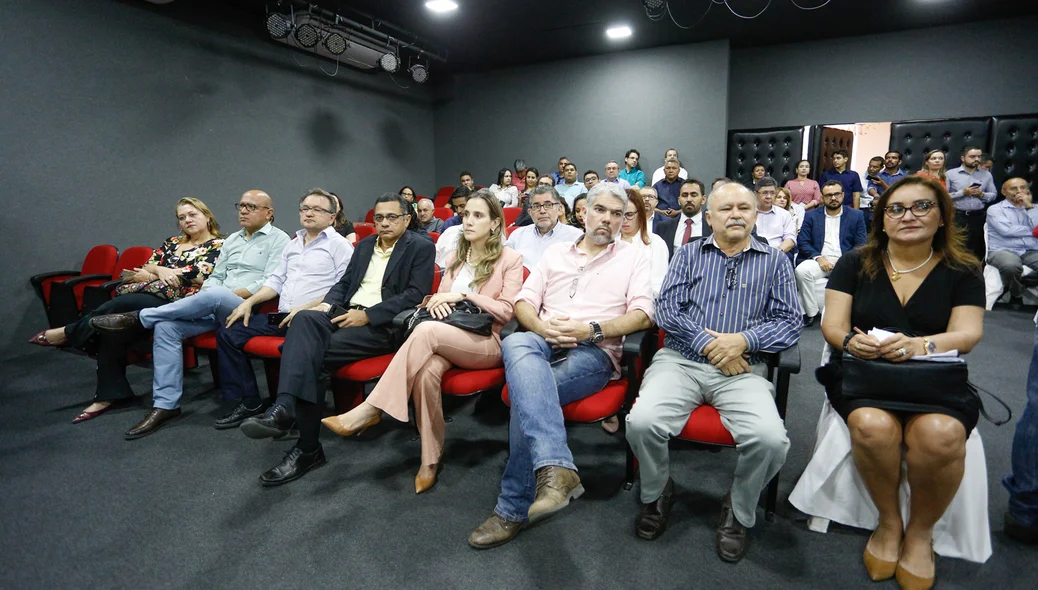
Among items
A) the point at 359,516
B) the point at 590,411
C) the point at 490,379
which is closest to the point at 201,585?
the point at 359,516

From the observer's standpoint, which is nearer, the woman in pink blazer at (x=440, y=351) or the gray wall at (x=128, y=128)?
the woman in pink blazer at (x=440, y=351)

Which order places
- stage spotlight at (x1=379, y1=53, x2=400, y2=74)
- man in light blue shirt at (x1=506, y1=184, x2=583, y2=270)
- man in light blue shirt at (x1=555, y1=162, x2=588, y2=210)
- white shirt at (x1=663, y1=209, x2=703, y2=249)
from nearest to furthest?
man in light blue shirt at (x1=506, y1=184, x2=583, y2=270), white shirt at (x1=663, y1=209, x2=703, y2=249), stage spotlight at (x1=379, y1=53, x2=400, y2=74), man in light blue shirt at (x1=555, y1=162, x2=588, y2=210)

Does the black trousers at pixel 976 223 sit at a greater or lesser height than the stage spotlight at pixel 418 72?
lesser

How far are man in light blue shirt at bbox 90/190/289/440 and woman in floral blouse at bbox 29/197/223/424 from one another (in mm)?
124

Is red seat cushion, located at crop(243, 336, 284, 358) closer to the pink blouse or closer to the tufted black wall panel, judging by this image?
the pink blouse

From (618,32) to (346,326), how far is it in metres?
5.89

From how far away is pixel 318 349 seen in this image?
85.7 inches

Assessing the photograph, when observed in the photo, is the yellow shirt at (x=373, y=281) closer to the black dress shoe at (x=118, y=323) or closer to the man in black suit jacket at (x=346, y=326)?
the man in black suit jacket at (x=346, y=326)

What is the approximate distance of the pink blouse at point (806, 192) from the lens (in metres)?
6.21

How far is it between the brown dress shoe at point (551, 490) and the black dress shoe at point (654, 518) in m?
0.33

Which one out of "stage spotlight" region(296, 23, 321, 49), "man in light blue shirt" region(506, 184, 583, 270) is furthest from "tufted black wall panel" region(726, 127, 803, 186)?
"stage spotlight" region(296, 23, 321, 49)

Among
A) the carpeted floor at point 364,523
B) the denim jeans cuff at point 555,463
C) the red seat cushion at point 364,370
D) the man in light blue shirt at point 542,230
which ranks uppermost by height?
the man in light blue shirt at point 542,230

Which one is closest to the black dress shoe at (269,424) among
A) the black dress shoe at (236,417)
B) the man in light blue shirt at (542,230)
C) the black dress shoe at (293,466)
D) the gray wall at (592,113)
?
the black dress shoe at (293,466)

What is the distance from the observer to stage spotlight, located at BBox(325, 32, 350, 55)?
5.80 m
